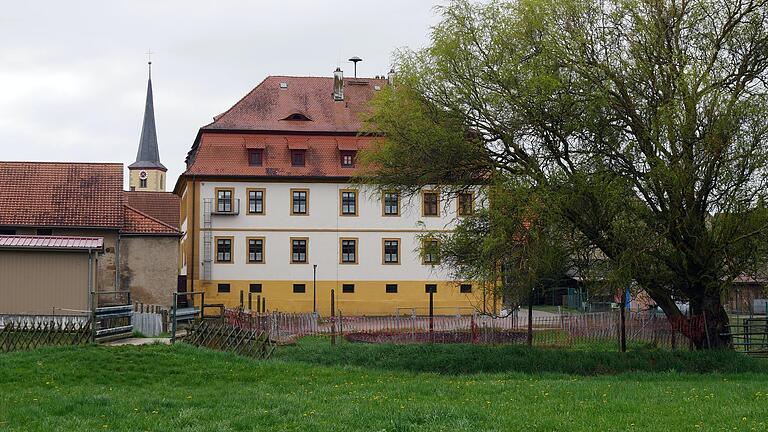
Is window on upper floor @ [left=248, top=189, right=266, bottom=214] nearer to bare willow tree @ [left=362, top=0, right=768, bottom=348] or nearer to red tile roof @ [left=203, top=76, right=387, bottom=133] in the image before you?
red tile roof @ [left=203, top=76, right=387, bottom=133]

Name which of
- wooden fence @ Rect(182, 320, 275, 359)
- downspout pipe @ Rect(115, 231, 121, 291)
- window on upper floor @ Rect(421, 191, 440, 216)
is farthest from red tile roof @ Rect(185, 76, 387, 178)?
wooden fence @ Rect(182, 320, 275, 359)

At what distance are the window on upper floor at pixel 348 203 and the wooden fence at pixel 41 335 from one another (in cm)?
2947

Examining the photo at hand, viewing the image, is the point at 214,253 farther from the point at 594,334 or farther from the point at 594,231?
the point at 594,231

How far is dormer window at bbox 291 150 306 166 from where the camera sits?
178 ft

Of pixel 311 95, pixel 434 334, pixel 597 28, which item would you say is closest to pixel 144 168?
pixel 311 95

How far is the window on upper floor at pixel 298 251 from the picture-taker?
5372 cm

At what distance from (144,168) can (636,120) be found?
10469cm

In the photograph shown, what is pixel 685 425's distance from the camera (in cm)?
1259

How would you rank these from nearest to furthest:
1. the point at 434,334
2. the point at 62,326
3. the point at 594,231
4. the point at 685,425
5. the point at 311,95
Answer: the point at 685,425
the point at 594,231
the point at 62,326
the point at 434,334
the point at 311,95

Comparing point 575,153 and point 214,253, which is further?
point 214,253

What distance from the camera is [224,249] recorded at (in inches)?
2096

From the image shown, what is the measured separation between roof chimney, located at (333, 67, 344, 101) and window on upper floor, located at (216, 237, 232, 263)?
11.3 metres

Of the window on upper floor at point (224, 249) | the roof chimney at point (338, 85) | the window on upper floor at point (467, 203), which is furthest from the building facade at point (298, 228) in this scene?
the window on upper floor at point (467, 203)

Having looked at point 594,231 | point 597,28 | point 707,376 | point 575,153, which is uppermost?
point 597,28
